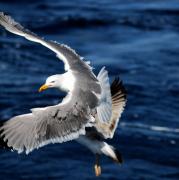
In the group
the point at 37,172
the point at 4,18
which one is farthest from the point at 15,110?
the point at 4,18

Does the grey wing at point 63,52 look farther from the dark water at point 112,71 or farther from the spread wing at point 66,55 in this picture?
the dark water at point 112,71

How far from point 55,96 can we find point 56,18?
4287mm

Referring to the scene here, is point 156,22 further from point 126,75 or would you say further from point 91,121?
point 91,121

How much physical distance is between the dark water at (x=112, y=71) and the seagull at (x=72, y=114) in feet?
9.38

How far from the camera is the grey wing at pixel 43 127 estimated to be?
7664mm

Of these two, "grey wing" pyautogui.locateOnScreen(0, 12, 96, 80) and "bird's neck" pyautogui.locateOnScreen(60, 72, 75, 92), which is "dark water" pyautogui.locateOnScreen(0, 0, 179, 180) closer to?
"grey wing" pyautogui.locateOnScreen(0, 12, 96, 80)

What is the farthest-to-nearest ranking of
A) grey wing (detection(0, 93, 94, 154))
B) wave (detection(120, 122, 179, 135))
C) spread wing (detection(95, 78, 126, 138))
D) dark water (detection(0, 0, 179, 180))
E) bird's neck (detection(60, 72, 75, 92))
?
wave (detection(120, 122, 179, 135))
dark water (detection(0, 0, 179, 180))
spread wing (detection(95, 78, 126, 138))
bird's neck (detection(60, 72, 75, 92))
grey wing (detection(0, 93, 94, 154))

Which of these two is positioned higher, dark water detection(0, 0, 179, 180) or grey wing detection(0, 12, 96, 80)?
grey wing detection(0, 12, 96, 80)

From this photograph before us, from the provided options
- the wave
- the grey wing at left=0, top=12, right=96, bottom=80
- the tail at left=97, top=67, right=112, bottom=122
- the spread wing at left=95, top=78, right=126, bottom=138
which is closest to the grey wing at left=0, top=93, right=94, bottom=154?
the tail at left=97, top=67, right=112, bottom=122

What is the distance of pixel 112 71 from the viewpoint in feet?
50.7

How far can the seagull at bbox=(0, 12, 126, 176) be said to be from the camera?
7.70m

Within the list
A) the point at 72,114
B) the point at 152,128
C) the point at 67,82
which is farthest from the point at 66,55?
the point at 152,128

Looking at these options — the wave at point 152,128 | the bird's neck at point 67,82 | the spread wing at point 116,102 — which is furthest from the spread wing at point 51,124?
the wave at point 152,128

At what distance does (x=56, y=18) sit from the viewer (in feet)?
60.0
